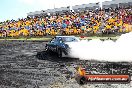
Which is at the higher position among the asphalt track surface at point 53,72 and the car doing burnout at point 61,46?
the car doing burnout at point 61,46

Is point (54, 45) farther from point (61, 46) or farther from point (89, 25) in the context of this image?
point (89, 25)

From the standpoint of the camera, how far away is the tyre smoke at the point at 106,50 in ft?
59.1

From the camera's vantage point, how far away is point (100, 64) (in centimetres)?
1677

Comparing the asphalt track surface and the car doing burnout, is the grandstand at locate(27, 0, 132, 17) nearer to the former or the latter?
the car doing burnout

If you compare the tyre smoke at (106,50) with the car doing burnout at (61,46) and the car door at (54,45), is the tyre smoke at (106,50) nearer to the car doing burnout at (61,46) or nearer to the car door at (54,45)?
the car doing burnout at (61,46)

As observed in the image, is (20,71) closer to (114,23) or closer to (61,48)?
(61,48)

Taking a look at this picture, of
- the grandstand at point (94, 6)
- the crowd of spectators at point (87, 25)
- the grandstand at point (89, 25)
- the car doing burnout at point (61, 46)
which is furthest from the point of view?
the grandstand at point (94, 6)

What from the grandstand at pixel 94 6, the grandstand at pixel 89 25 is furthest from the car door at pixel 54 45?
the grandstand at pixel 94 6

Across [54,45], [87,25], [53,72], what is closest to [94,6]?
[87,25]

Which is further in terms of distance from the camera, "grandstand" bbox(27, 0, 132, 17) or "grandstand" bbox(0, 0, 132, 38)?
"grandstand" bbox(27, 0, 132, 17)

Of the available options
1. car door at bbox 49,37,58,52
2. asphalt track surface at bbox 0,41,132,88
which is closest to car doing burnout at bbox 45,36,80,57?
car door at bbox 49,37,58,52

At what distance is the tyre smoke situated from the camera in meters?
18.0

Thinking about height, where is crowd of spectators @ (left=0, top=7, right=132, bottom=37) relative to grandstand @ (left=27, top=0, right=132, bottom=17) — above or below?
below

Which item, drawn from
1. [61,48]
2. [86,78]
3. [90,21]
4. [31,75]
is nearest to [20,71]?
[31,75]
